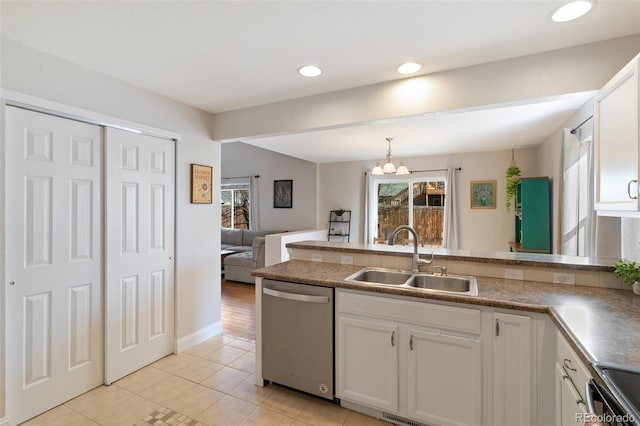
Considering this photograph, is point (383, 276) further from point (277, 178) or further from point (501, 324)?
point (277, 178)

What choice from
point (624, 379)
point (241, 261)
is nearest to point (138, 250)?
point (624, 379)

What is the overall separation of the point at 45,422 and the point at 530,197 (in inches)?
206

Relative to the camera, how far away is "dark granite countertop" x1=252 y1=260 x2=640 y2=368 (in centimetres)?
108

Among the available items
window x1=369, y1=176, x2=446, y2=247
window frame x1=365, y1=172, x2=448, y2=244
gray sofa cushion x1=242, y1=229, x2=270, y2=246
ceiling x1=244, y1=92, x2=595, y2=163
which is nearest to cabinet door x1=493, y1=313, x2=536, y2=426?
ceiling x1=244, y1=92, x2=595, y2=163

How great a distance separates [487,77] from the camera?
207cm

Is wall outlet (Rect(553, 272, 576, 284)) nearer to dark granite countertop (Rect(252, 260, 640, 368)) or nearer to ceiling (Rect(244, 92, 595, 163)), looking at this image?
dark granite countertop (Rect(252, 260, 640, 368))

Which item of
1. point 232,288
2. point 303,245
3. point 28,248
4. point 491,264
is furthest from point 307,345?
point 232,288

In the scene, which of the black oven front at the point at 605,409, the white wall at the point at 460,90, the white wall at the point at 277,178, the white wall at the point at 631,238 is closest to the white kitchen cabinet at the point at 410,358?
the black oven front at the point at 605,409

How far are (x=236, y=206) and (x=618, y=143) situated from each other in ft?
23.7

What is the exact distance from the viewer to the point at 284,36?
5.78ft

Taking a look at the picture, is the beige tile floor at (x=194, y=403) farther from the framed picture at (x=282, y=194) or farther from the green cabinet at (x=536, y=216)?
the framed picture at (x=282, y=194)

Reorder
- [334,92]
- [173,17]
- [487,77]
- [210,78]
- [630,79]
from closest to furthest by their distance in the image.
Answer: [630,79] → [173,17] → [487,77] → [210,78] → [334,92]

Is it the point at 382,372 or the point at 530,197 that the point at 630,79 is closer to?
the point at 382,372

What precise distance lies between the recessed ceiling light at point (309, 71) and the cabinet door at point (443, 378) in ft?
6.07
